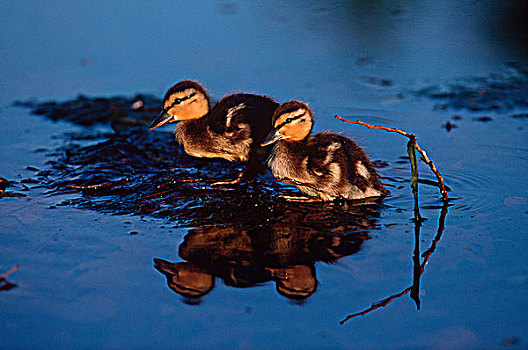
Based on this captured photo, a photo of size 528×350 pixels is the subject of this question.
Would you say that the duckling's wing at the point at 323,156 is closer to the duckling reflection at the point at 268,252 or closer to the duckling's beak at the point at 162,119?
the duckling reflection at the point at 268,252

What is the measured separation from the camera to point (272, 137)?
490cm

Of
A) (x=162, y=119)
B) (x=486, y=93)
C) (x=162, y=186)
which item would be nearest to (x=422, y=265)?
(x=162, y=186)

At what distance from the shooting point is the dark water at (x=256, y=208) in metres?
3.18

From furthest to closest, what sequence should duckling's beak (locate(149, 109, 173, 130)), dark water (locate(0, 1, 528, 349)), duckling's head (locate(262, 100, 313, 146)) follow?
duckling's beak (locate(149, 109, 173, 130)) < duckling's head (locate(262, 100, 313, 146)) < dark water (locate(0, 1, 528, 349))

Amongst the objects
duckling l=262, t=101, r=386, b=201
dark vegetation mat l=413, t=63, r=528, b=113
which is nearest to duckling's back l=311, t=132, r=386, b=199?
duckling l=262, t=101, r=386, b=201

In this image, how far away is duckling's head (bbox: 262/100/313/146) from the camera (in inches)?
189

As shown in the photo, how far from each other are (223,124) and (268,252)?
6.05 ft

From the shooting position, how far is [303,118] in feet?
15.9

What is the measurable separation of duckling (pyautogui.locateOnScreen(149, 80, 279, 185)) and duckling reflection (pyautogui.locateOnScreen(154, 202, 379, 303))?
104 centimetres

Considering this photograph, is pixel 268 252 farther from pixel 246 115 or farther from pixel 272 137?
pixel 246 115

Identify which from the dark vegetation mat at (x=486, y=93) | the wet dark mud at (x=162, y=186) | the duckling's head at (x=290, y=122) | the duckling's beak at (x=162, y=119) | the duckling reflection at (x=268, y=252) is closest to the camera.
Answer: the duckling reflection at (x=268, y=252)

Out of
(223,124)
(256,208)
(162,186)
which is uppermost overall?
(223,124)

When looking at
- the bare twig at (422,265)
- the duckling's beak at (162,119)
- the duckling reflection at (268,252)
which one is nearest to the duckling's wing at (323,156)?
the duckling reflection at (268,252)

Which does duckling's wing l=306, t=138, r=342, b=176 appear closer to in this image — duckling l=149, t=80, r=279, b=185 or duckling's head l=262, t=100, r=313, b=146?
duckling's head l=262, t=100, r=313, b=146
